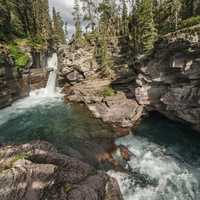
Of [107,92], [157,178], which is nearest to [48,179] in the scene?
[157,178]

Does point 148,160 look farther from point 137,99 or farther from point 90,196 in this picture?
point 137,99

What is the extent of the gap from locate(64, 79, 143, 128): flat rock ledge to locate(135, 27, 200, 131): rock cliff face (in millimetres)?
2069

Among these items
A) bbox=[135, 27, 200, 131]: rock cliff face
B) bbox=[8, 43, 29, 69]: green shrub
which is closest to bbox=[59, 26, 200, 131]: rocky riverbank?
bbox=[135, 27, 200, 131]: rock cliff face

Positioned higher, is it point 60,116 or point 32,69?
point 32,69

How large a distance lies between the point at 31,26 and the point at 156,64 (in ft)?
116

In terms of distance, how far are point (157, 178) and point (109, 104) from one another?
11520 millimetres

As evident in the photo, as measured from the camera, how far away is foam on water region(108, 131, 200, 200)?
34.7 feet

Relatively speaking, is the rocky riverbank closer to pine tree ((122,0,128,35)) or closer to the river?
the river

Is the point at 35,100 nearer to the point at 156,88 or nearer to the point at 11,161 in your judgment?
the point at 156,88

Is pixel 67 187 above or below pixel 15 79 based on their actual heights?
below

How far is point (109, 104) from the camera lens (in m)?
21.8

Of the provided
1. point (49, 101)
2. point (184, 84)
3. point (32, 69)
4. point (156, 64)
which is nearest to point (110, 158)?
point (184, 84)

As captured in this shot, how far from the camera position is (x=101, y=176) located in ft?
33.2

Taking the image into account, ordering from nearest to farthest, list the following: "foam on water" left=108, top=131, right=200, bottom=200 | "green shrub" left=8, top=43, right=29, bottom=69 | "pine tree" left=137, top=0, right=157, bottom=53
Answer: "foam on water" left=108, top=131, right=200, bottom=200 < "pine tree" left=137, top=0, right=157, bottom=53 < "green shrub" left=8, top=43, right=29, bottom=69
